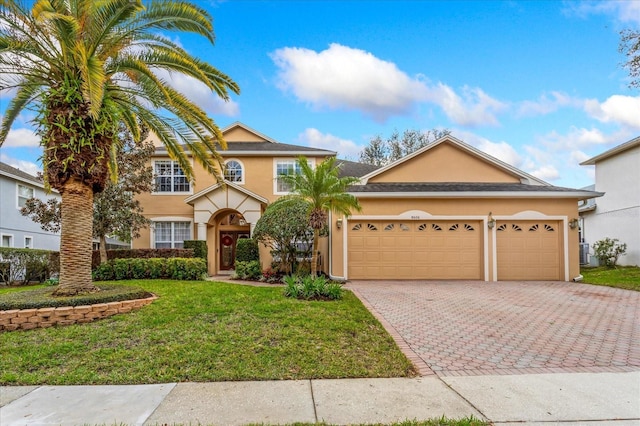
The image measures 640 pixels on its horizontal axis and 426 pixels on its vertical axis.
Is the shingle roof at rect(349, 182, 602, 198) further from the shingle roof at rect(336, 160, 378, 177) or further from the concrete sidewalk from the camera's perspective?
the concrete sidewalk

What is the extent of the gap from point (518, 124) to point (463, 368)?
17013 millimetres

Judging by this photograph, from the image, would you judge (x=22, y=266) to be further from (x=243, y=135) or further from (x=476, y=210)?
(x=476, y=210)

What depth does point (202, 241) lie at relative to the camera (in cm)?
1531

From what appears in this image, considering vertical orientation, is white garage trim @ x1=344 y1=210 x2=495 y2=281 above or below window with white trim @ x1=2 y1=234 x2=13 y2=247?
above

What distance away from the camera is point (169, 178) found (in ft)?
57.2

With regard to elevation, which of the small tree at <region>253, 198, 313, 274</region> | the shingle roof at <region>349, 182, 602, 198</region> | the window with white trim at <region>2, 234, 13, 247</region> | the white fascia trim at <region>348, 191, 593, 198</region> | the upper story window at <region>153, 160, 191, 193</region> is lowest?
the window with white trim at <region>2, 234, 13, 247</region>

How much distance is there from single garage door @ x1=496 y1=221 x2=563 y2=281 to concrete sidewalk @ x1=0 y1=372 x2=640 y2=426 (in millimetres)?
9864

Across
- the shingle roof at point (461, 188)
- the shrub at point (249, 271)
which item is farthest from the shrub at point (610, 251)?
the shrub at point (249, 271)

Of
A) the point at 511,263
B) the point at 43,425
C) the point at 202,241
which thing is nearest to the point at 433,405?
the point at 43,425

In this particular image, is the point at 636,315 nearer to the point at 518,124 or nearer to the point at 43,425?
the point at 43,425

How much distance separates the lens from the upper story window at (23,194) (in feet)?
62.8

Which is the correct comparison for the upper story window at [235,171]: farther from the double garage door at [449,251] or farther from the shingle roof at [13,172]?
the shingle roof at [13,172]

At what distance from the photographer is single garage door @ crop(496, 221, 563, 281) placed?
45.8 feet

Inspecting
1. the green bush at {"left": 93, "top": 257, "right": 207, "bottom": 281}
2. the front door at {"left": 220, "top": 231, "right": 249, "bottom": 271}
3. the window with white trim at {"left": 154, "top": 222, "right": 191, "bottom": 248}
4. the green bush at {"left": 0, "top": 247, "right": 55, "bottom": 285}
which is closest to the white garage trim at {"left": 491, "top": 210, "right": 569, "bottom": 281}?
the front door at {"left": 220, "top": 231, "right": 249, "bottom": 271}
